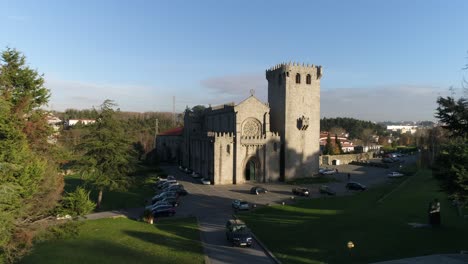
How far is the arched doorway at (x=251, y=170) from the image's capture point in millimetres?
55500

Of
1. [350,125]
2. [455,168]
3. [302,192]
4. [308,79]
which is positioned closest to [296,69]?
[308,79]

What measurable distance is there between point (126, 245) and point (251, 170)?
31946 mm

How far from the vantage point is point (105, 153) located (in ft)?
128

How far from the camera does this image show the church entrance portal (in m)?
55.5

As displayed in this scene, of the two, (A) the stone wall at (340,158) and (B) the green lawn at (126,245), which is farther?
(A) the stone wall at (340,158)

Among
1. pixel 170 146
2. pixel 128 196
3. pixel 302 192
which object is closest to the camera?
pixel 302 192

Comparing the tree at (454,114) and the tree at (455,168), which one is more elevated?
the tree at (454,114)

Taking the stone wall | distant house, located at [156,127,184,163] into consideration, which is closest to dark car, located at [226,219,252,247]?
distant house, located at [156,127,184,163]

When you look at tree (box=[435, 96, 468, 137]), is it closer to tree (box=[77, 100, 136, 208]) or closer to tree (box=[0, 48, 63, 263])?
tree (box=[0, 48, 63, 263])

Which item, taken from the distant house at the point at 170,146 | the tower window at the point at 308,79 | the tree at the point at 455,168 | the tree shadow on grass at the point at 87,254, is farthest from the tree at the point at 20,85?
the distant house at the point at 170,146

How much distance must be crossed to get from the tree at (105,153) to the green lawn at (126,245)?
281 inches

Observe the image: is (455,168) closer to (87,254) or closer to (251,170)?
(87,254)

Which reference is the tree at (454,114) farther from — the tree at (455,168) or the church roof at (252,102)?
the church roof at (252,102)

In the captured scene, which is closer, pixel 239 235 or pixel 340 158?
pixel 239 235
